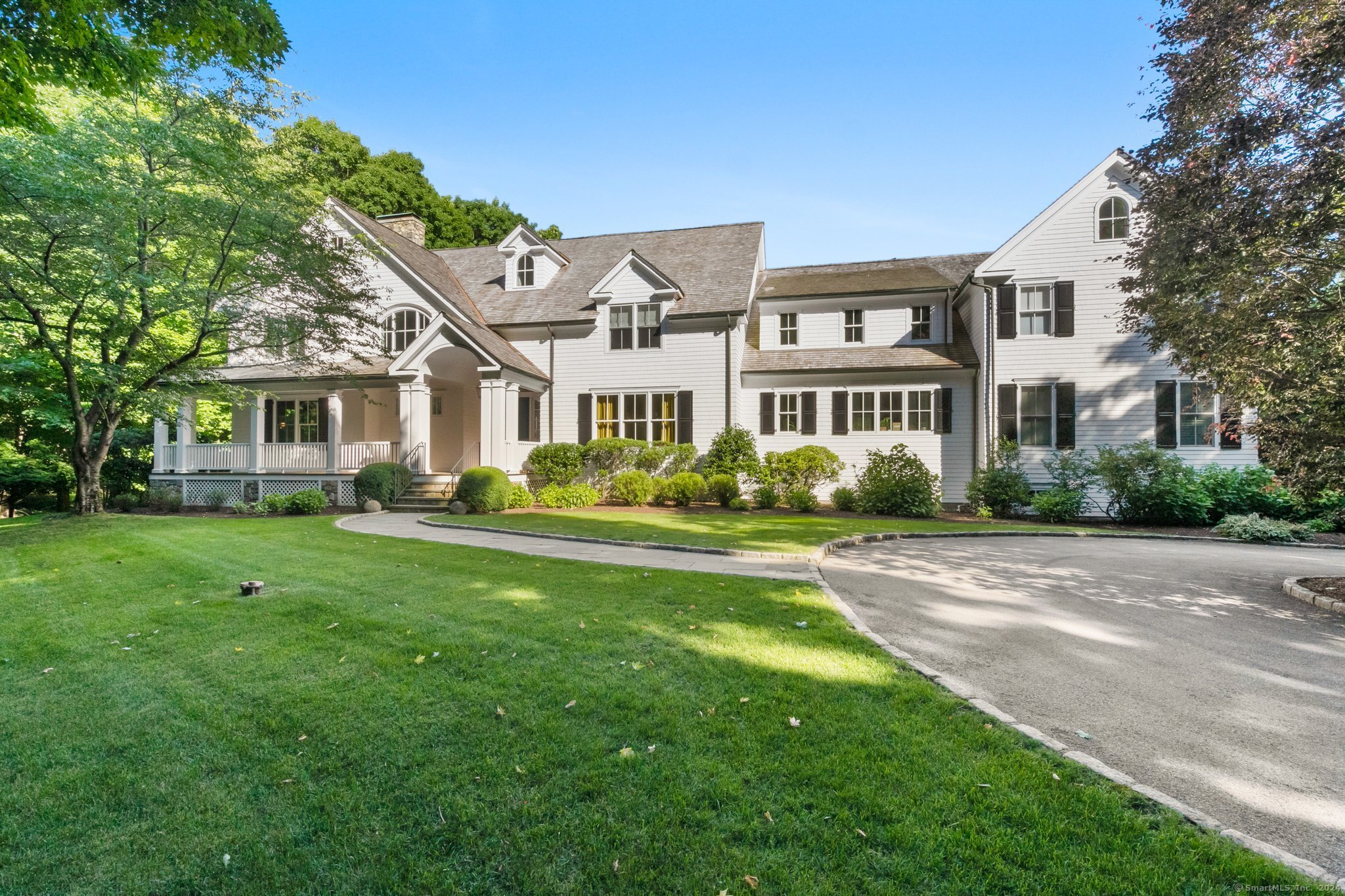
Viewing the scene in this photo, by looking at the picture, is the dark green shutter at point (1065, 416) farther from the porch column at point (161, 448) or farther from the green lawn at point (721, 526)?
the porch column at point (161, 448)

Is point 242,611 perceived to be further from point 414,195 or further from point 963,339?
point 414,195

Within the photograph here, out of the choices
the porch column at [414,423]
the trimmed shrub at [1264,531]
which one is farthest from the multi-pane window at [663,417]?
the trimmed shrub at [1264,531]

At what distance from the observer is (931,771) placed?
9.41 feet

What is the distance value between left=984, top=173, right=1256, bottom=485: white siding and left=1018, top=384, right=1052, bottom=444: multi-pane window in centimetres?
25

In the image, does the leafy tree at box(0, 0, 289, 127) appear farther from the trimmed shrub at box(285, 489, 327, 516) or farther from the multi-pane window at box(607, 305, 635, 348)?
the multi-pane window at box(607, 305, 635, 348)

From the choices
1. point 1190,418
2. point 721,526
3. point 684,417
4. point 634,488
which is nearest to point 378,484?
point 634,488

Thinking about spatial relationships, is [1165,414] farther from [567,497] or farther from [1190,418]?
[567,497]

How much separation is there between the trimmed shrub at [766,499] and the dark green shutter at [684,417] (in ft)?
10.5

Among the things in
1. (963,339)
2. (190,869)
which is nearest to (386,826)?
(190,869)

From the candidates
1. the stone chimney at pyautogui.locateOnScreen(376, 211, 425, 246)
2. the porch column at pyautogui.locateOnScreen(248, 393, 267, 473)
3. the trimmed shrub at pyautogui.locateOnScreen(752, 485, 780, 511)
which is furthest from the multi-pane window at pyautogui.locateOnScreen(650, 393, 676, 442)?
the stone chimney at pyautogui.locateOnScreen(376, 211, 425, 246)

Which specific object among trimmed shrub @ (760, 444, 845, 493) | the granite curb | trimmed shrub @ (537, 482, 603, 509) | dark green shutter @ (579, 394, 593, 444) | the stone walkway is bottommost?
the granite curb

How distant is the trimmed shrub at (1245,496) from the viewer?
14156mm

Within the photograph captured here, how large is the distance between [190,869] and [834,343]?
20.0 m

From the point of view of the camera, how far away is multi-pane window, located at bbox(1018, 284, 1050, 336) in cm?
1747
